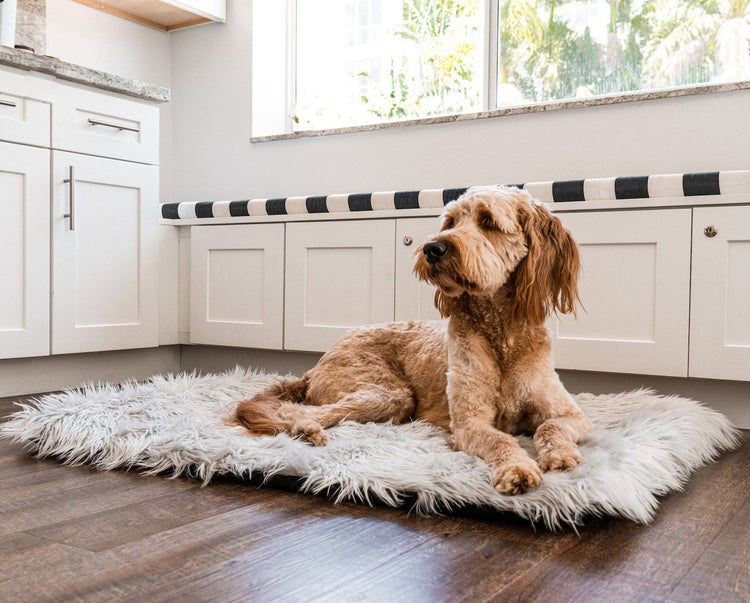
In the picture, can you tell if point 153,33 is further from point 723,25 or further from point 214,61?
point 723,25

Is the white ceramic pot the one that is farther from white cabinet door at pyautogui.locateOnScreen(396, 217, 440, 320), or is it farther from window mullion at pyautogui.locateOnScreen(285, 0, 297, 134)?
white cabinet door at pyautogui.locateOnScreen(396, 217, 440, 320)

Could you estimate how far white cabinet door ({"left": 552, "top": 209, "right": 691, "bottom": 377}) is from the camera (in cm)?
245

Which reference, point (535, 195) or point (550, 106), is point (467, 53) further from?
point (535, 195)

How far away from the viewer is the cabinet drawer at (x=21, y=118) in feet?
9.19

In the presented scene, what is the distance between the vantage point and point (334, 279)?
3.17 meters

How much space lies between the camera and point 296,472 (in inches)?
62.7

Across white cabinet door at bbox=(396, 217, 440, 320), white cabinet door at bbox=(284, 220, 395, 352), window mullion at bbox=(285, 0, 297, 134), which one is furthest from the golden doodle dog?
window mullion at bbox=(285, 0, 297, 134)

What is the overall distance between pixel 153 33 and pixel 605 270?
311cm

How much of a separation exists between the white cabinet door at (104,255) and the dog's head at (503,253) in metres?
1.90

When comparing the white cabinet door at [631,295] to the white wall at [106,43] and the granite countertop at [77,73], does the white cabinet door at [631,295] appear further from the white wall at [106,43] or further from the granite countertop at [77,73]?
the white wall at [106,43]

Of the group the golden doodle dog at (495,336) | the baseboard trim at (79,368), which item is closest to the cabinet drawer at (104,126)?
the baseboard trim at (79,368)

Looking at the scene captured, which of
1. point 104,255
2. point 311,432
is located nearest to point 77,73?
point 104,255

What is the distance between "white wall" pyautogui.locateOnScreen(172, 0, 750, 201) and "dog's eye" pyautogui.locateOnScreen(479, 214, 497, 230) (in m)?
1.53

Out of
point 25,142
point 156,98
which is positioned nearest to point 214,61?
point 156,98
